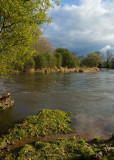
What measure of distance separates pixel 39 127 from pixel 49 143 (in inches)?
53.8

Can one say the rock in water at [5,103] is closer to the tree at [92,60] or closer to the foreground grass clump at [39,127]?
the foreground grass clump at [39,127]

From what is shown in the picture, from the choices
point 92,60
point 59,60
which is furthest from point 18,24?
point 92,60

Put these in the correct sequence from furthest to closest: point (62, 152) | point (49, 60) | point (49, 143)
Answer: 1. point (49, 60)
2. point (49, 143)
3. point (62, 152)

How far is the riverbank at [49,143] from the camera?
383cm

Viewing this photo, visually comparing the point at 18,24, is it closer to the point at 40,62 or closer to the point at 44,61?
the point at 40,62

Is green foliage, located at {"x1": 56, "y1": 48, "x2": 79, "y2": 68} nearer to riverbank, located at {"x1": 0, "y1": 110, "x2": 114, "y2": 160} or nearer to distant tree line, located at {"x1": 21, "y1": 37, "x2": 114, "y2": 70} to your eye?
distant tree line, located at {"x1": 21, "y1": 37, "x2": 114, "y2": 70}

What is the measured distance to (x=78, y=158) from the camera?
3652 mm

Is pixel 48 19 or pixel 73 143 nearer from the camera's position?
pixel 73 143

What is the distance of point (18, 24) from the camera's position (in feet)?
24.9

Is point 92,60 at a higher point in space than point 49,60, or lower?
higher

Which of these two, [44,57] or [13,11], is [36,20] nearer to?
[13,11]

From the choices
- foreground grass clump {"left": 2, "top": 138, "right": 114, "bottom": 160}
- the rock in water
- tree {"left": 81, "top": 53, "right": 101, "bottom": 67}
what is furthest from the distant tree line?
foreground grass clump {"left": 2, "top": 138, "right": 114, "bottom": 160}

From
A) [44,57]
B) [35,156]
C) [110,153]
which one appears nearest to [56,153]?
[35,156]

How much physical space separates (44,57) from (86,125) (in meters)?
47.7
